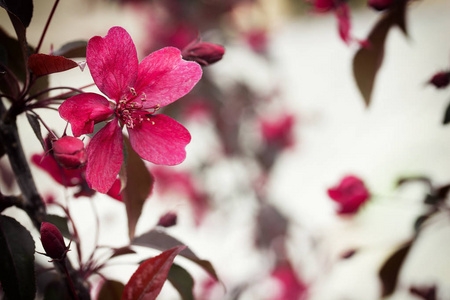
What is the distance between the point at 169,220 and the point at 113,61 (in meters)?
0.21

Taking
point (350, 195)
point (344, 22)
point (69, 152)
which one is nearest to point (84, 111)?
point (69, 152)

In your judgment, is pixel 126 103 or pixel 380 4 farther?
pixel 380 4

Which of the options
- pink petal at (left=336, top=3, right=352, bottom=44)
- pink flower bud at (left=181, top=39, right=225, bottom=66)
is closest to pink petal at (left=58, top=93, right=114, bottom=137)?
pink flower bud at (left=181, top=39, right=225, bottom=66)

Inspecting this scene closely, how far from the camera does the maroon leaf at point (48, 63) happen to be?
29cm

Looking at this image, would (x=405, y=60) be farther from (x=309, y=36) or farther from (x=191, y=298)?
(x=191, y=298)

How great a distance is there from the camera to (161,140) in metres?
0.33

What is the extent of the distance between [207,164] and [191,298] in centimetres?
117

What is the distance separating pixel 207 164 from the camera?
5.17ft

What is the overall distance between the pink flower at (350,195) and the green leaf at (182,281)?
0.31m

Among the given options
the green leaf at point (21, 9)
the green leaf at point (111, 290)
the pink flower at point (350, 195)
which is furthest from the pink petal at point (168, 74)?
the pink flower at point (350, 195)

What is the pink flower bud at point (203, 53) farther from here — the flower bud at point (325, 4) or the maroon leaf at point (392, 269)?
the maroon leaf at point (392, 269)

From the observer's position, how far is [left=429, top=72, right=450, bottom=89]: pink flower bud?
467 mm

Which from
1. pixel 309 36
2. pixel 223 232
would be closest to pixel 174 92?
pixel 223 232

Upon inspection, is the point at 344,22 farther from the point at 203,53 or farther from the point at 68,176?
the point at 68,176
